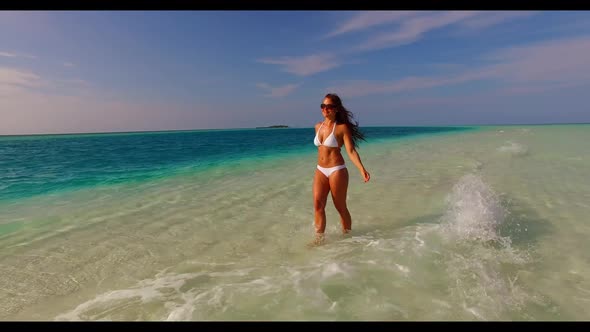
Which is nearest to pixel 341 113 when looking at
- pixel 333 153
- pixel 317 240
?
pixel 333 153

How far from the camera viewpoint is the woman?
15.5 feet

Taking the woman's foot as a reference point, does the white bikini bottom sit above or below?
above

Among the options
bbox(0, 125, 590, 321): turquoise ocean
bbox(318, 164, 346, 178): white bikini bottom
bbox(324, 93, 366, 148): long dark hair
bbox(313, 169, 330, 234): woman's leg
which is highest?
bbox(324, 93, 366, 148): long dark hair

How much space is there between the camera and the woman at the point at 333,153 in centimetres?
473

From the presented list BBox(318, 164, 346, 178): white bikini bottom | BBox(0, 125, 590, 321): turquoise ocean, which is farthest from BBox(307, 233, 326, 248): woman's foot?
BBox(318, 164, 346, 178): white bikini bottom

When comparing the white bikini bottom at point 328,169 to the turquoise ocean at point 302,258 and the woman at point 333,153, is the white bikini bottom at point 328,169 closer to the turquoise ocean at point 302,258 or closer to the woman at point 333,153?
the woman at point 333,153

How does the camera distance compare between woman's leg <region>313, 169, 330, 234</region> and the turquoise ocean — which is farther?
woman's leg <region>313, 169, 330, 234</region>

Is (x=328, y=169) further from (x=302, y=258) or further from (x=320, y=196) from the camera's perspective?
(x=302, y=258)

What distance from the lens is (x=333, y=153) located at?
484cm

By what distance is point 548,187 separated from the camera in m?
8.19

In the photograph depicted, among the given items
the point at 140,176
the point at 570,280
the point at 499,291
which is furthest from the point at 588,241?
the point at 140,176

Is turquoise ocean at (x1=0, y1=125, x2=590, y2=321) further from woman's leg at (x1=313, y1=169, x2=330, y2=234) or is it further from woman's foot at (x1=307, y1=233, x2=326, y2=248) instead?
woman's leg at (x1=313, y1=169, x2=330, y2=234)
